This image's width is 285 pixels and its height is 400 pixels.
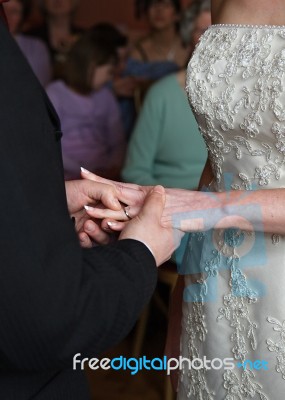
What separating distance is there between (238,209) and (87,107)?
242 cm

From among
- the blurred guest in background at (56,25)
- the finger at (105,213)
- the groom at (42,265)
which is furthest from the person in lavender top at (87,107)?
the groom at (42,265)

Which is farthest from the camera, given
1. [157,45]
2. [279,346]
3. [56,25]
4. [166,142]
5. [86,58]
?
[56,25]

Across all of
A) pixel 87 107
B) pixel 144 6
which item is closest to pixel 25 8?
pixel 144 6

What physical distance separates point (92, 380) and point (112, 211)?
6.73ft

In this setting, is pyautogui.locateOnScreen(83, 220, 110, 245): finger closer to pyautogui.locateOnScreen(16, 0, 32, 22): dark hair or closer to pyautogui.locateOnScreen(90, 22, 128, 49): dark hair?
pyautogui.locateOnScreen(90, 22, 128, 49): dark hair

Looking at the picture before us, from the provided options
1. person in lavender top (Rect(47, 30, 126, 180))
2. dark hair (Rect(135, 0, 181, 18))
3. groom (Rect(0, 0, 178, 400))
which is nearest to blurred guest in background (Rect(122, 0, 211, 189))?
person in lavender top (Rect(47, 30, 126, 180))

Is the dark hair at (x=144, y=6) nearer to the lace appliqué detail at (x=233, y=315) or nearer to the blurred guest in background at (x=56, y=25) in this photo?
the blurred guest in background at (x=56, y=25)

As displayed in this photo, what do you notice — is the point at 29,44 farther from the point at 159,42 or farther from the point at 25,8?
the point at 159,42

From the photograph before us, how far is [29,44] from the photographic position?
4445 millimetres

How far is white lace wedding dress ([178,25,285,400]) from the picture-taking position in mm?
1548

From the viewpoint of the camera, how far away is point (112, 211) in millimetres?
1354

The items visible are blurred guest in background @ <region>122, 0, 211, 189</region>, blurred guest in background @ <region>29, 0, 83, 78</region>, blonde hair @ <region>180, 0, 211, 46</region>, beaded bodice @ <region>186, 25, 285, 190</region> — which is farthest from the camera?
blurred guest in background @ <region>29, 0, 83, 78</region>

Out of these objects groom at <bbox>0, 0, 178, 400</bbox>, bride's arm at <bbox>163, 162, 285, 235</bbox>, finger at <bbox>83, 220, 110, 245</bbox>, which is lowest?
bride's arm at <bbox>163, 162, 285, 235</bbox>

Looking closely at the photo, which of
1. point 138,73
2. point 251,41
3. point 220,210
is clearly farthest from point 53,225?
point 138,73
